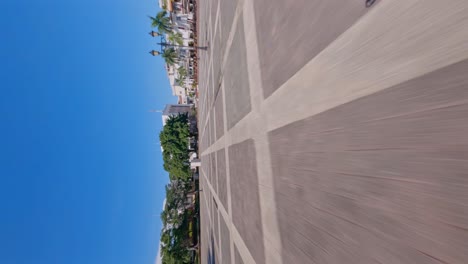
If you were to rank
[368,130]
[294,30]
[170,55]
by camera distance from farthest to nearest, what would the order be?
[170,55]
[294,30]
[368,130]

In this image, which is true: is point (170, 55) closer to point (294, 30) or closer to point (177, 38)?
point (177, 38)

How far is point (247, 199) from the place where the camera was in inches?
157

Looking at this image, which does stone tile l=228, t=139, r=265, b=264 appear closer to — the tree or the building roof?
the tree

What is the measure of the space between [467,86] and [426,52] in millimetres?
254

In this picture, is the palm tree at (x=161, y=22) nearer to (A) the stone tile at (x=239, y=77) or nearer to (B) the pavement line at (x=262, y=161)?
(A) the stone tile at (x=239, y=77)

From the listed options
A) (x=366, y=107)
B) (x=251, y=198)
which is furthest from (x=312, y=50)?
(x=251, y=198)

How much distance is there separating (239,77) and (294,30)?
225 cm

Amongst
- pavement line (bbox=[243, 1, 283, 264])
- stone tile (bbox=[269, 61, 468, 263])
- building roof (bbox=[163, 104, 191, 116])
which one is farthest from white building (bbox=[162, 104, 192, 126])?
stone tile (bbox=[269, 61, 468, 263])

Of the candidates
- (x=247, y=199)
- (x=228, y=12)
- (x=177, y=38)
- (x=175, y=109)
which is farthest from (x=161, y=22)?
(x=247, y=199)

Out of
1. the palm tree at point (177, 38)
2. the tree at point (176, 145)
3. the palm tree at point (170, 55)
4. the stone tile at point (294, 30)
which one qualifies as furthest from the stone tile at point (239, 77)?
the palm tree at point (170, 55)

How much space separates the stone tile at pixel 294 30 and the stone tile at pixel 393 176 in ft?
1.94

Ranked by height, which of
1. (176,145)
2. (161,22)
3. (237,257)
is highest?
(161,22)

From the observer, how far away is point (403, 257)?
107 cm

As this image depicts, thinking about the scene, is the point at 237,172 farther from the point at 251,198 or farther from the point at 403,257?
the point at 403,257
